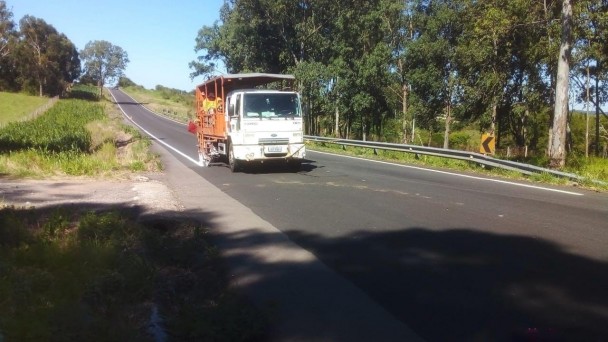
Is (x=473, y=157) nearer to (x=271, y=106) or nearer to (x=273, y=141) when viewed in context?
(x=273, y=141)

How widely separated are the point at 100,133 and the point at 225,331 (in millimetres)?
30852

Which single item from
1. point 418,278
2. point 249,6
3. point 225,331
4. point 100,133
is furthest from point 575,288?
point 249,6

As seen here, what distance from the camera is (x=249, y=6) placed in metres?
43.3

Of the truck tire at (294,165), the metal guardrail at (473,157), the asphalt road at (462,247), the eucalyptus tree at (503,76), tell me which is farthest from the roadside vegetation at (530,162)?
the eucalyptus tree at (503,76)

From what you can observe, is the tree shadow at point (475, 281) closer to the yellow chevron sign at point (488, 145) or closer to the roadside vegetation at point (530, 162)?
the roadside vegetation at point (530, 162)

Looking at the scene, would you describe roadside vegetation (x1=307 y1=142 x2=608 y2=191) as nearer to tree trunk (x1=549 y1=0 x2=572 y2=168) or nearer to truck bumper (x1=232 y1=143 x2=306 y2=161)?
tree trunk (x1=549 y1=0 x2=572 y2=168)

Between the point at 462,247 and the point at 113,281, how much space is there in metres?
4.38

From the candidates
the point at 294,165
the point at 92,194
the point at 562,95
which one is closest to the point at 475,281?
the point at 92,194

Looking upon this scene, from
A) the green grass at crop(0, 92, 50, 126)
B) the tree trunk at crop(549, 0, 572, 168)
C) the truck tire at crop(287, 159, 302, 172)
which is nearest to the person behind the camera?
the tree trunk at crop(549, 0, 572, 168)

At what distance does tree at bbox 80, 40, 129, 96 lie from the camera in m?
157

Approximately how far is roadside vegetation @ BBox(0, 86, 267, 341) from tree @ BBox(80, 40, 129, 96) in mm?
154220

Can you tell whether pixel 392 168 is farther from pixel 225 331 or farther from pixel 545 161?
pixel 225 331

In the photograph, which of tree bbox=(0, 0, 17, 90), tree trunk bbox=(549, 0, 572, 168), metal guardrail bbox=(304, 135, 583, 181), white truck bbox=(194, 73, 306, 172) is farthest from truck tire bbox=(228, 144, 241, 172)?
tree bbox=(0, 0, 17, 90)

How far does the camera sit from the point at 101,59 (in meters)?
161
